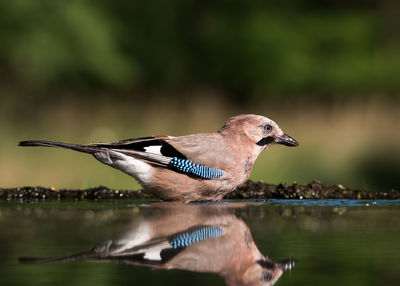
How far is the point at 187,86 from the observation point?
2480 cm

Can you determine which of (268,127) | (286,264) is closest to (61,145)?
(268,127)

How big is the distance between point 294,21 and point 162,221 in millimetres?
21281

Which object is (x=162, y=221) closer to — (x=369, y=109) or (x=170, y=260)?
(x=170, y=260)

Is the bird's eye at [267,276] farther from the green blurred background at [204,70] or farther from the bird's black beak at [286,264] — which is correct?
the green blurred background at [204,70]

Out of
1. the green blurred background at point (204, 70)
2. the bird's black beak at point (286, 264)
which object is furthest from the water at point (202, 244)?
the green blurred background at point (204, 70)

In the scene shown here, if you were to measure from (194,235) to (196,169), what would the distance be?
2.58 m

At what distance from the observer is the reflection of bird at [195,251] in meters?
3.47

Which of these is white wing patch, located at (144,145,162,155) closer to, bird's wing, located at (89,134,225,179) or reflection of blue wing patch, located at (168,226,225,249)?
bird's wing, located at (89,134,225,179)

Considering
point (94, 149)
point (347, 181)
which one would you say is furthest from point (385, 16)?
point (94, 149)

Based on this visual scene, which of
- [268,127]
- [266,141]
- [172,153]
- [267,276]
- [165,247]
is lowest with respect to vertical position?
[267,276]

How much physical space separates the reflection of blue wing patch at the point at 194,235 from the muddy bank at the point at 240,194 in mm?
2665

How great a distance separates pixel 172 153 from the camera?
714 cm

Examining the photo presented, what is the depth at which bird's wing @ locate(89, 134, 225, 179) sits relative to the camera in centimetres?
703

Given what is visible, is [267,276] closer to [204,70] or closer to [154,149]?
[154,149]
